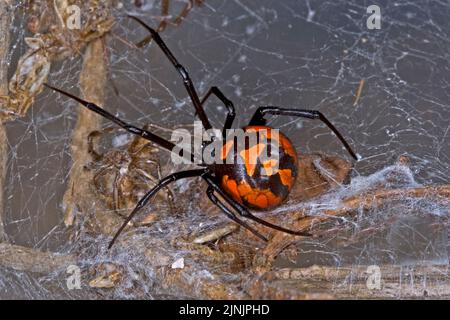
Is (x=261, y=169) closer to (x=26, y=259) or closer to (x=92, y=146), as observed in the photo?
Answer: (x=92, y=146)

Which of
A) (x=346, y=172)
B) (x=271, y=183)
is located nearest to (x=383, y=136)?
(x=346, y=172)

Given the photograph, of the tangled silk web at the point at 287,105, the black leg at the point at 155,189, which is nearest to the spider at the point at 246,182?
the black leg at the point at 155,189

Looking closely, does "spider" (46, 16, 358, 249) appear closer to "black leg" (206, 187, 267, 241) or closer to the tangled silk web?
"black leg" (206, 187, 267, 241)

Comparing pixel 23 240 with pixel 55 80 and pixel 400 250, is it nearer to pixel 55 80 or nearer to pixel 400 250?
pixel 55 80

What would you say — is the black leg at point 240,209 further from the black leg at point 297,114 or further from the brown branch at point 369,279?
the black leg at point 297,114

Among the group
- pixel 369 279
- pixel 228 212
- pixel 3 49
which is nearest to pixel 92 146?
pixel 3 49
